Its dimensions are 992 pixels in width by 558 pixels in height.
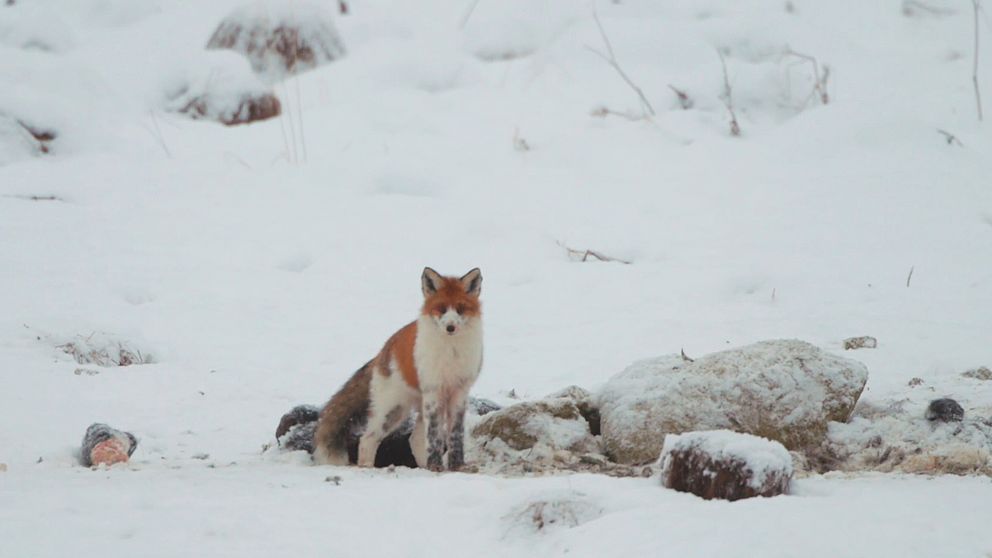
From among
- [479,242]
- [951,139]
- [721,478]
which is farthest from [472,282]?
[951,139]

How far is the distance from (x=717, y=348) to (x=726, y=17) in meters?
7.91

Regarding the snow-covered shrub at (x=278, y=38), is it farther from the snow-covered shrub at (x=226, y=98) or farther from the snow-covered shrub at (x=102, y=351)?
the snow-covered shrub at (x=102, y=351)

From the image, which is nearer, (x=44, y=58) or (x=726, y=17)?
(x=44, y=58)

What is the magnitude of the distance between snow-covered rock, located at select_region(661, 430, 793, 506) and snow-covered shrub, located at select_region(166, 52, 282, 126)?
10531 millimetres

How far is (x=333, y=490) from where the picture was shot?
16.5 feet

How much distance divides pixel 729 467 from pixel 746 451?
4.4 inches

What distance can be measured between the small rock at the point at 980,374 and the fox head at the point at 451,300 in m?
3.65

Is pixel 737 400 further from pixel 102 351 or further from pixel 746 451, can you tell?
pixel 102 351

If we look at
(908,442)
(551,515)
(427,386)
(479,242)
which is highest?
(479,242)

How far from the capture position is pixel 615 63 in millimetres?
13836

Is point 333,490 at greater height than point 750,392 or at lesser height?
lesser

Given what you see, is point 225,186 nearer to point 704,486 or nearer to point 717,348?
point 717,348

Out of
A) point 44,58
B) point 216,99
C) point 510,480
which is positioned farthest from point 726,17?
point 510,480

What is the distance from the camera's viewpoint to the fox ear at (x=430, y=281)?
635 cm
